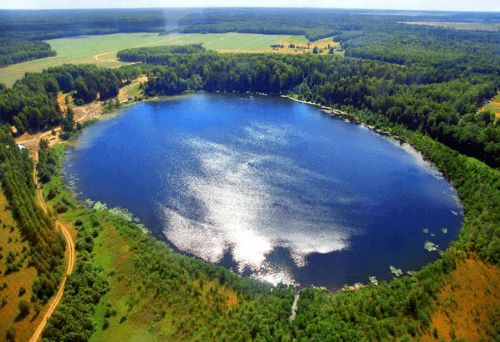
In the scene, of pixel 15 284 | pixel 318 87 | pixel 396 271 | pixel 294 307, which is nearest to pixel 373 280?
pixel 396 271

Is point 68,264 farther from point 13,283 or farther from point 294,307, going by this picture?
point 294,307

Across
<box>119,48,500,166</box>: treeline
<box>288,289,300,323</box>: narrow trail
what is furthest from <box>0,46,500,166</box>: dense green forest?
<box>288,289,300,323</box>: narrow trail

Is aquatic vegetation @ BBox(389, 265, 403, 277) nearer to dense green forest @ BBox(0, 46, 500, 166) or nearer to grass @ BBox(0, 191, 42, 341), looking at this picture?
dense green forest @ BBox(0, 46, 500, 166)

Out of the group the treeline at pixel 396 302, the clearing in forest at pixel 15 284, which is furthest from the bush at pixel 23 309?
the treeline at pixel 396 302

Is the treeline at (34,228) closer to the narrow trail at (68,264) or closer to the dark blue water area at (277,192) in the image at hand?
the narrow trail at (68,264)

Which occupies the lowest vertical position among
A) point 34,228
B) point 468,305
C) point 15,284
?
point 468,305
